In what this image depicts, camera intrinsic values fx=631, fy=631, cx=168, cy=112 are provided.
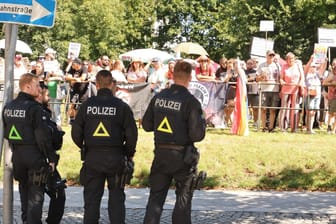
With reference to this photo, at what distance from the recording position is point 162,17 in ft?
190

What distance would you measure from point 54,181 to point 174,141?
1573 millimetres

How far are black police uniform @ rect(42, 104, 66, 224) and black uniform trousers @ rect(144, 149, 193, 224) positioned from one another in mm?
1169

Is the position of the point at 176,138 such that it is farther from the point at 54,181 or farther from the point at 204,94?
the point at 204,94

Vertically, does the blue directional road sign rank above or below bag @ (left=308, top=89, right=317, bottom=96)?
above

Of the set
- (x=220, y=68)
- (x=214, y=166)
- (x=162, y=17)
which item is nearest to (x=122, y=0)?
(x=162, y=17)

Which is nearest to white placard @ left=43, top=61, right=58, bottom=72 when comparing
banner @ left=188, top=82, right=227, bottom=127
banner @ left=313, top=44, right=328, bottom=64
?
banner @ left=188, top=82, right=227, bottom=127

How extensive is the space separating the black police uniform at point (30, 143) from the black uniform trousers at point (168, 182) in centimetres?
119

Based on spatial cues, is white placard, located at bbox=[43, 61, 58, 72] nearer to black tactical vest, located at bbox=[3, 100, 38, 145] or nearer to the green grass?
the green grass

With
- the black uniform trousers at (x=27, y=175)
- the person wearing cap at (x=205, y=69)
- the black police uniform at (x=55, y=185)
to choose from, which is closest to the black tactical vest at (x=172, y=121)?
the black police uniform at (x=55, y=185)

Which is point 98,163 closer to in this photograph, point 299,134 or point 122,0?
point 299,134

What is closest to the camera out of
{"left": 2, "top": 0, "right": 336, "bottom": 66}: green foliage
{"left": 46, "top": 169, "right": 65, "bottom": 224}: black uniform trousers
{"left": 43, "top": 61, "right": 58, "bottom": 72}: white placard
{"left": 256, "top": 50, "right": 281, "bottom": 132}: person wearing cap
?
{"left": 46, "top": 169, "right": 65, "bottom": 224}: black uniform trousers

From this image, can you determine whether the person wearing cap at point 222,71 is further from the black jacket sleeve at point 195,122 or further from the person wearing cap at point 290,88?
the black jacket sleeve at point 195,122

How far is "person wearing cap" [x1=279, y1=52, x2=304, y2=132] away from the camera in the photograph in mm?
14297

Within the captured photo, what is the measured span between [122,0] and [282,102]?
135 feet
